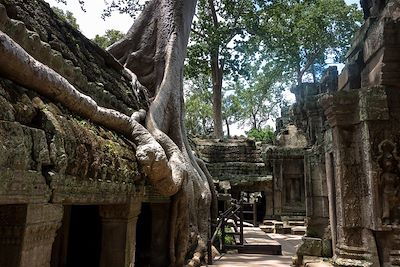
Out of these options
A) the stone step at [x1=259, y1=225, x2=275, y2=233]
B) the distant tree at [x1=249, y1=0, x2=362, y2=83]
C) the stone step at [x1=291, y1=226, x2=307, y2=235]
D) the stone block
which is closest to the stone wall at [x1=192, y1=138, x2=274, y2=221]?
the stone step at [x1=259, y1=225, x2=275, y2=233]

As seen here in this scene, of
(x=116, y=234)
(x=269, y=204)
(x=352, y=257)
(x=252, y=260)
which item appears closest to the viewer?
(x=116, y=234)

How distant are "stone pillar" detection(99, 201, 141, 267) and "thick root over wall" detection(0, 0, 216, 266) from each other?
22.4 inches

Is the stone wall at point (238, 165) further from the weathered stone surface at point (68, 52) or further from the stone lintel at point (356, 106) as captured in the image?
the stone lintel at point (356, 106)

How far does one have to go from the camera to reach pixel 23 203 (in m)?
2.44

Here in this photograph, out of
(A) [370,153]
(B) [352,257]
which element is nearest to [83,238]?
(B) [352,257]

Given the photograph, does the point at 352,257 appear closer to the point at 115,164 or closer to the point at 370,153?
the point at 370,153

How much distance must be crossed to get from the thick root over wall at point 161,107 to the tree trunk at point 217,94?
9.15 meters

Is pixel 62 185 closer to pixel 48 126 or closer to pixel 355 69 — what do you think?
pixel 48 126

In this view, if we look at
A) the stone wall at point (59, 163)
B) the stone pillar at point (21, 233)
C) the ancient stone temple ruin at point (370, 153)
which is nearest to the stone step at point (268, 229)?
the ancient stone temple ruin at point (370, 153)

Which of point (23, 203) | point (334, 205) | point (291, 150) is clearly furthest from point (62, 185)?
point (291, 150)

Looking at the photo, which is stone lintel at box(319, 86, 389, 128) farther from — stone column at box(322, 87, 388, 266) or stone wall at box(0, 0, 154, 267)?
stone wall at box(0, 0, 154, 267)

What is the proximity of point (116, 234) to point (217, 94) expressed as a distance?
1498 centimetres

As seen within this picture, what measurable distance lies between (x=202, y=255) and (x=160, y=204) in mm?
1546

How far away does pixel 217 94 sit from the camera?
1909 centimetres
